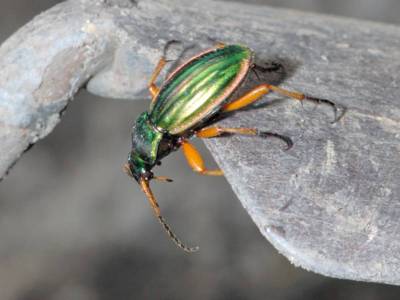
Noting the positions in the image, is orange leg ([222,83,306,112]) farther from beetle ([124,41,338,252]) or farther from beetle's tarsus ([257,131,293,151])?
beetle's tarsus ([257,131,293,151])

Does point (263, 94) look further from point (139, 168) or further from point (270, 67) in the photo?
point (139, 168)

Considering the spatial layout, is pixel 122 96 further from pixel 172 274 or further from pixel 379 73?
pixel 172 274

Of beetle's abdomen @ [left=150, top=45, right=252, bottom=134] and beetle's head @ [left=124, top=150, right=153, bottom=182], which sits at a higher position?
beetle's abdomen @ [left=150, top=45, right=252, bottom=134]

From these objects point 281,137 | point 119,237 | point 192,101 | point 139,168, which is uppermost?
point 281,137

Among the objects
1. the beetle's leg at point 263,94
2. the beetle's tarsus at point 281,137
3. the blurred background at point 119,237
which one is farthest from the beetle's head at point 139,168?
the blurred background at point 119,237

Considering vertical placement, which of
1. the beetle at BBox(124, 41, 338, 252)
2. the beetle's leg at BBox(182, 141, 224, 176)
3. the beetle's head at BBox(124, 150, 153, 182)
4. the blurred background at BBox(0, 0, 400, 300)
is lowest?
the blurred background at BBox(0, 0, 400, 300)

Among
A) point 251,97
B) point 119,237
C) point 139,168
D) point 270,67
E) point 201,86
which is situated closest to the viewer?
point 251,97

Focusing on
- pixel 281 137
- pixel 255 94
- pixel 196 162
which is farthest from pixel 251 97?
pixel 196 162

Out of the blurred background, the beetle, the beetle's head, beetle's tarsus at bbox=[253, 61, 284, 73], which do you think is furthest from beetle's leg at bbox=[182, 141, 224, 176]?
the blurred background
